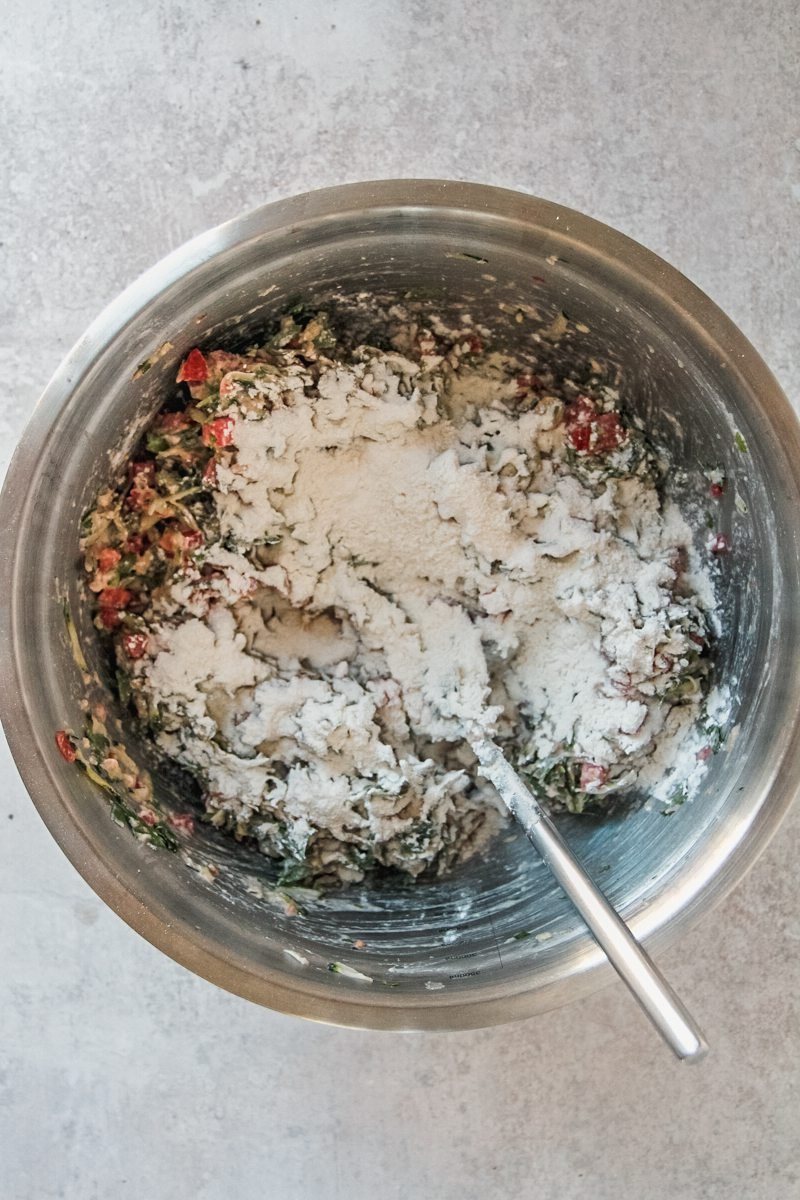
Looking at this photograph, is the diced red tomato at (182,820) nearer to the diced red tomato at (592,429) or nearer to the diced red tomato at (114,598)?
the diced red tomato at (114,598)

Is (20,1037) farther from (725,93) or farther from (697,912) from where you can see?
(725,93)

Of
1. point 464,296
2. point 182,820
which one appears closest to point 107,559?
point 182,820

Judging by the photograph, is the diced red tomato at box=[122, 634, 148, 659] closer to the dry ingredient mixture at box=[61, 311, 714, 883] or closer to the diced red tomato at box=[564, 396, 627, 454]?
the dry ingredient mixture at box=[61, 311, 714, 883]

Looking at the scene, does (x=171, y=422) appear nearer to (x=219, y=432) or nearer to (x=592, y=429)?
(x=219, y=432)

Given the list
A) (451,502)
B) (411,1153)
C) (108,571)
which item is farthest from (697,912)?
(108,571)

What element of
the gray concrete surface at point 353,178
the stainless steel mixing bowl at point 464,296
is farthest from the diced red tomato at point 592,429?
the gray concrete surface at point 353,178
